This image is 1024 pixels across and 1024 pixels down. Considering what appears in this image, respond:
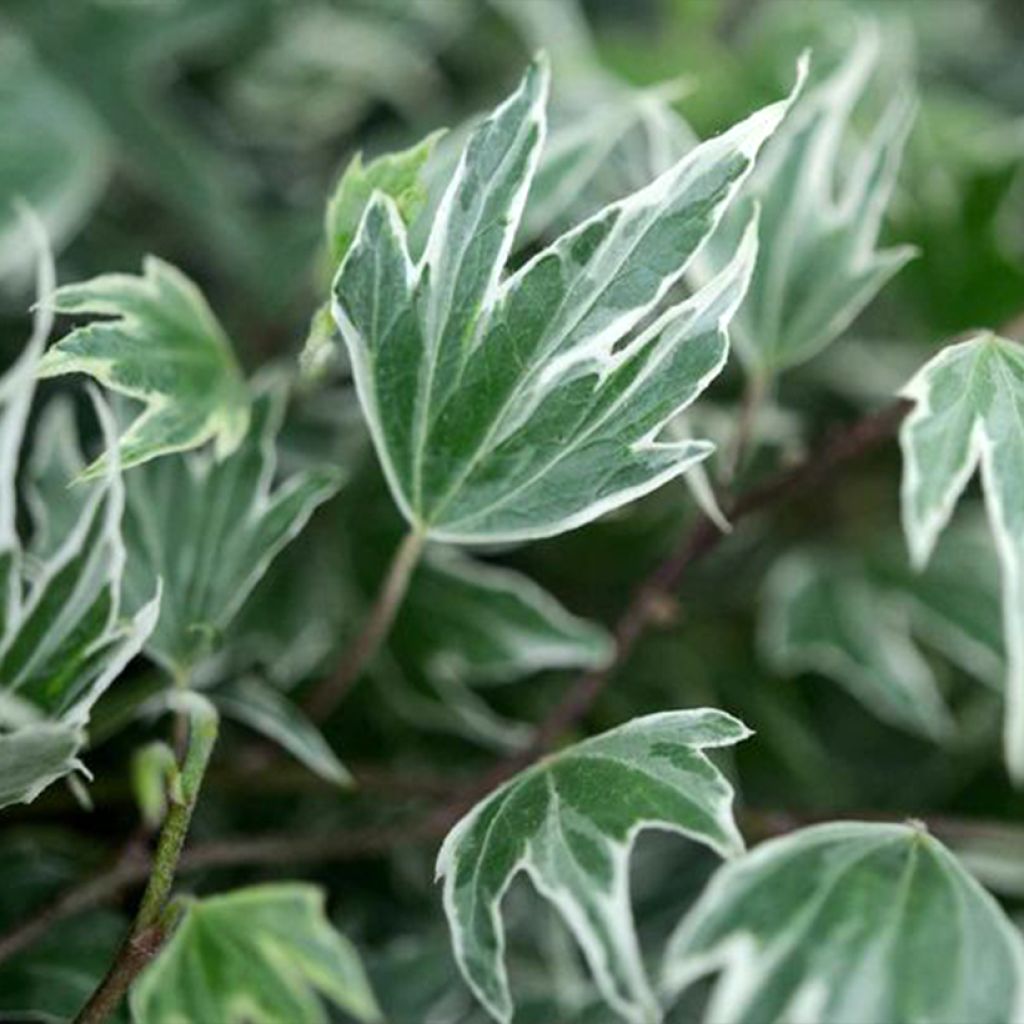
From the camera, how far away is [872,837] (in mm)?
447

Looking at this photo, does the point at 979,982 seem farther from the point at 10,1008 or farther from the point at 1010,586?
the point at 10,1008

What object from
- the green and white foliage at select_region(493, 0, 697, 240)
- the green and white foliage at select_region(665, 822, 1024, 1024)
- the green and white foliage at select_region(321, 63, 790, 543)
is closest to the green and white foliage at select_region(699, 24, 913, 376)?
the green and white foliage at select_region(493, 0, 697, 240)

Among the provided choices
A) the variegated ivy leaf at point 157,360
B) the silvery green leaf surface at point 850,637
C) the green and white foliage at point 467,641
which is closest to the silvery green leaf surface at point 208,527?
A: the variegated ivy leaf at point 157,360

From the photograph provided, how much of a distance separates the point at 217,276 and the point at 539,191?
15.1 inches

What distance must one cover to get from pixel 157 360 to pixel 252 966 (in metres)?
0.20

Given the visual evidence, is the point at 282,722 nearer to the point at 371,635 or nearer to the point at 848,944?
the point at 371,635

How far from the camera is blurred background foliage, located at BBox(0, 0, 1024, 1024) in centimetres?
69

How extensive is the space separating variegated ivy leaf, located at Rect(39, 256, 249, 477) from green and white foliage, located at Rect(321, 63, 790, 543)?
69 millimetres

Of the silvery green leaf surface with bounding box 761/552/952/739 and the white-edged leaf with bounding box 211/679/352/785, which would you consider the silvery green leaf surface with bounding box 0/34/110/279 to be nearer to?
the white-edged leaf with bounding box 211/679/352/785

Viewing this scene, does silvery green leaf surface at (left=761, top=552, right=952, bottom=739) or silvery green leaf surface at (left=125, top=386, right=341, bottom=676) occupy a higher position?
silvery green leaf surface at (left=125, top=386, right=341, bottom=676)

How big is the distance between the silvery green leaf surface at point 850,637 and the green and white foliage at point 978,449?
277 mm

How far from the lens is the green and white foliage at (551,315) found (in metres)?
0.47

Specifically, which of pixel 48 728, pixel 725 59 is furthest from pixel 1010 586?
pixel 725 59

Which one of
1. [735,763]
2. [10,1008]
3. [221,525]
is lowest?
[735,763]
